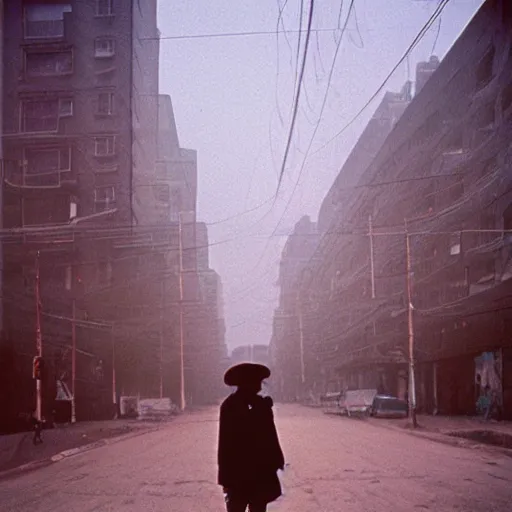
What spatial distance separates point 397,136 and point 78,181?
26239 millimetres

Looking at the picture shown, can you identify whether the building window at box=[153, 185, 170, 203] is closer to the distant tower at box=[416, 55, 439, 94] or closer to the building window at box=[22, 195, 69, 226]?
the building window at box=[22, 195, 69, 226]

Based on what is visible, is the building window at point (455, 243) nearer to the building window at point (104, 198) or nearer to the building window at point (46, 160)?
the building window at point (104, 198)

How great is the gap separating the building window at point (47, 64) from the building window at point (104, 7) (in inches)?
225

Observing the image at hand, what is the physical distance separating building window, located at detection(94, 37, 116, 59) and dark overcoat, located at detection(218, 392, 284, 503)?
5199 centimetres

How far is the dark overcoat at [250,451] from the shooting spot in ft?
20.3

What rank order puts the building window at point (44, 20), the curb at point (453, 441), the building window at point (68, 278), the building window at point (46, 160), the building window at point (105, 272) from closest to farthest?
the curb at point (453, 441) < the building window at point (68, 278) < the building window at point (46, 160) < the building window at point (105, 272) < the building window at point (44, 20)

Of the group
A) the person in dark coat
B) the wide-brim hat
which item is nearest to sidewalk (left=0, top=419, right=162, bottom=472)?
the person in dark coat

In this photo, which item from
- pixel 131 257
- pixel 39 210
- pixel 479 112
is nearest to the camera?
pixel 479 112

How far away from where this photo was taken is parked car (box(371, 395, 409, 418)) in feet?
134

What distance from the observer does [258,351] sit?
585 feet

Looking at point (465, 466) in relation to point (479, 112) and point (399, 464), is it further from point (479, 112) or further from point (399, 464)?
point (479, 112)

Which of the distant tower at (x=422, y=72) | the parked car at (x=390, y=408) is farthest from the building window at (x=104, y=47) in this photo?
the parked car at (x=390, y=408)

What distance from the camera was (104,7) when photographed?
5628 centimetres

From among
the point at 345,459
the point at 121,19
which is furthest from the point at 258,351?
the point at 345,459
